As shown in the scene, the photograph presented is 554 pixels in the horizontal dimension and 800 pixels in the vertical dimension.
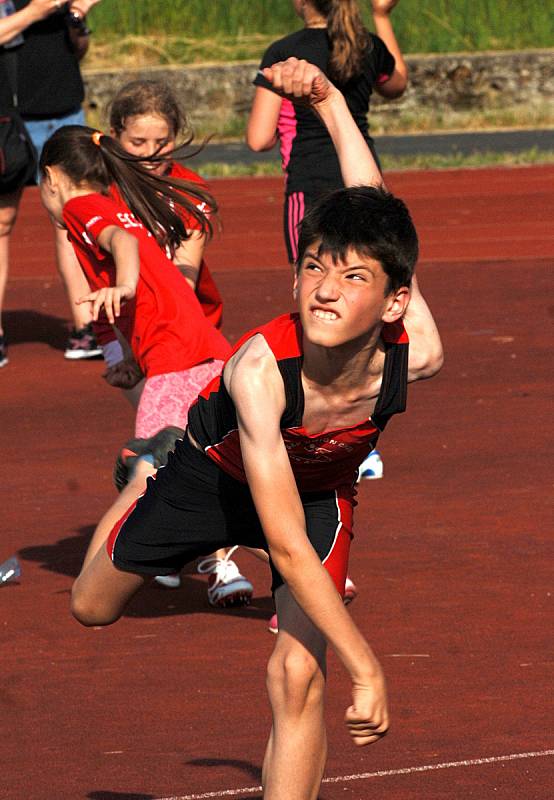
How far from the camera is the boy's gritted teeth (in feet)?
11.5

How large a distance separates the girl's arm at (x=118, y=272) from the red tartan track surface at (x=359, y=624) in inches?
42.6

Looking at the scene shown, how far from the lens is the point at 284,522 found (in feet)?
11.4

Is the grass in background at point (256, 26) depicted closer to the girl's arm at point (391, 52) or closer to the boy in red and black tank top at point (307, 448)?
the girl's arm at point (391, 52)

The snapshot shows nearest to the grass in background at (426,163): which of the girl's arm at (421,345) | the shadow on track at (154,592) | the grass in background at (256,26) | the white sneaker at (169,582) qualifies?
the grass in background at (256,26)

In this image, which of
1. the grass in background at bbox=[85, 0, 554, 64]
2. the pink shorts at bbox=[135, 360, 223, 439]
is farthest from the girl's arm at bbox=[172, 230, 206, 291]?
the grass in background at bbox=[85, 0, 554, 64]

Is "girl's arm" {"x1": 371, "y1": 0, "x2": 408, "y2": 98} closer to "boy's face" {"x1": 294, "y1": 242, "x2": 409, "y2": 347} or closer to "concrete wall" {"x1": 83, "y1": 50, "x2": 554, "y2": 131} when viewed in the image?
"boy's face" {"x1": 294, "y1": 242, "x2": 409, "y2": 347}

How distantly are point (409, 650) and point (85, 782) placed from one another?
4.18 ft

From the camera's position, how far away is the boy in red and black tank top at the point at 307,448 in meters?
3.46

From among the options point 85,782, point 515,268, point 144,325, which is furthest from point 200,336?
point 515,268

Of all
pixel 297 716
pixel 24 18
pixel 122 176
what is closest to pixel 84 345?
pixel 24 18

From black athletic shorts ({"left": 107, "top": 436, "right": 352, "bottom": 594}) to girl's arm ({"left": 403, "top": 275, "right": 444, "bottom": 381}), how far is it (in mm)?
372

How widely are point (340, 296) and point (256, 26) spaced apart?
2558cm

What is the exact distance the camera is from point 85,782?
418cm

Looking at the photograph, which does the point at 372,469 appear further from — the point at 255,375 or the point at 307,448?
the point at 255,375
